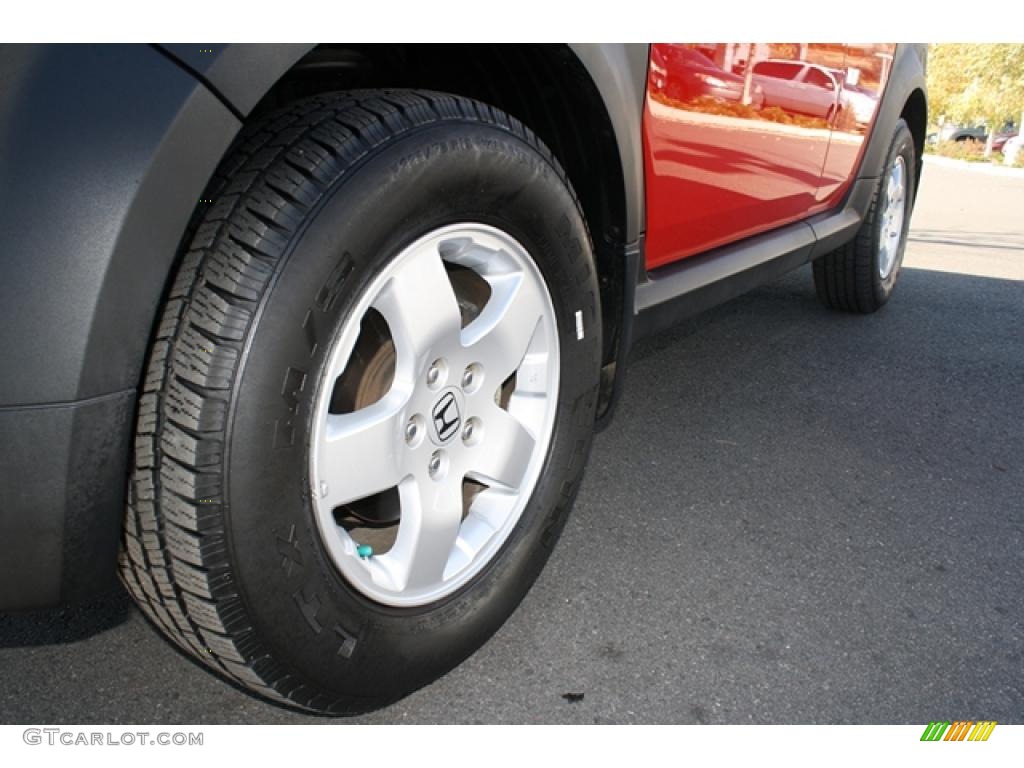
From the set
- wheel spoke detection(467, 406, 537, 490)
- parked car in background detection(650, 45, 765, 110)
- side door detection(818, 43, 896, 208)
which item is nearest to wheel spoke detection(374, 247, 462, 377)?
wheel spoke detection(467, 406, 537, 490)

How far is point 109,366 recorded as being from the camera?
3.66ft

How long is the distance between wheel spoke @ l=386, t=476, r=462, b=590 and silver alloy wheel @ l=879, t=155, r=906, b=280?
9.81 feet

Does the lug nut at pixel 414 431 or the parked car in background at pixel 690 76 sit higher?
the parked car in background at pixel 690 76

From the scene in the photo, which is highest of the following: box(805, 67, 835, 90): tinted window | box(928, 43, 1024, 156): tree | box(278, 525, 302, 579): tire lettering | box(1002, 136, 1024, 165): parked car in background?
box(805, 67, 835, 90): tinted window

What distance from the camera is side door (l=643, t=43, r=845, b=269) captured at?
75.7 inches

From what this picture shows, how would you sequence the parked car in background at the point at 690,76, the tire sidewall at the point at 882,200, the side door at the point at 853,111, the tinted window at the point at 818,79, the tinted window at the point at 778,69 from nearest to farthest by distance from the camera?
the parked car in background at the point at 690,76
the tinted window at the point at 778,69
the tinted window at the point at 818,79
the side door at the point at 853,111
the tire sidewall at the point at 882,200

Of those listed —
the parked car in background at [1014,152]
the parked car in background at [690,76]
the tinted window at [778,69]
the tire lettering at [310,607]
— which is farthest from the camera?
the parked car in background at [1014,152]

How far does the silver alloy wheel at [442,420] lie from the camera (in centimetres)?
137

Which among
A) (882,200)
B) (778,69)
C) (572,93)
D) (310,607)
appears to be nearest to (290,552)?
(310,607)

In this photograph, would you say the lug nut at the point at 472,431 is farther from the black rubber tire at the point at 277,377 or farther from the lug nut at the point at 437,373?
the black rubber tire at the point at 277,377

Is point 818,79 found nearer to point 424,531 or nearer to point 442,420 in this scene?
point 442,420

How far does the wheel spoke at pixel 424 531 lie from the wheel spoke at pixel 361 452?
0.07 meters

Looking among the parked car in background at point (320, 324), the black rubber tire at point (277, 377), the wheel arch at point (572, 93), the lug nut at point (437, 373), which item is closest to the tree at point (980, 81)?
the wheel arch at point (572, 93)

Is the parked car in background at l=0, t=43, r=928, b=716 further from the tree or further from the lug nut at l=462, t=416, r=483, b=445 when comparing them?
the tree
